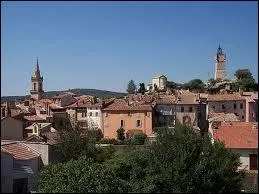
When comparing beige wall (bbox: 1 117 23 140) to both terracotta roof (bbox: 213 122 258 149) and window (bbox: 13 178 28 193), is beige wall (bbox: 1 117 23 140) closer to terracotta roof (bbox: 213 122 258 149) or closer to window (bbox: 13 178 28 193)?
window (bbox: 13 178 28 193)

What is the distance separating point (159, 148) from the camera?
1850cm

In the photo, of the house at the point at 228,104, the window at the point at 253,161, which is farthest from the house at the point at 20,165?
the house at the point at 228,104

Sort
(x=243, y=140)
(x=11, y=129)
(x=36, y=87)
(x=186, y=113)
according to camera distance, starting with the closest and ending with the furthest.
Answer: (x=243, y=140)
(x=11, y=129)
(x=186, y=113)
(x=36, y=87)

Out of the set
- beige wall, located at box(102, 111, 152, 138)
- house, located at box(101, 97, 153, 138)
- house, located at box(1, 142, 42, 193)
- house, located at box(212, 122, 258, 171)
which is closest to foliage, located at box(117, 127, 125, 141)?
house, located at box(101, 97, 153, 138)

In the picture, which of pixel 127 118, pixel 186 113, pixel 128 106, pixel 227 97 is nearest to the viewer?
pixel 127 118

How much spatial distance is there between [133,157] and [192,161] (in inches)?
125

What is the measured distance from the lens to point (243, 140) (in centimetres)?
2547

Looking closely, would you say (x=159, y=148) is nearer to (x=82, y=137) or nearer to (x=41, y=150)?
(x=41, y=150)

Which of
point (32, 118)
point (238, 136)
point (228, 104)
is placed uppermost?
point (228, 104)

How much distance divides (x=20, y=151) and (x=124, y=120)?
27795 mm

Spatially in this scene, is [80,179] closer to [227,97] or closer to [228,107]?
[228,107]

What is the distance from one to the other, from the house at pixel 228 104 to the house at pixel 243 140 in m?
25.6

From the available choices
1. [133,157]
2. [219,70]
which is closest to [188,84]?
[219,70]

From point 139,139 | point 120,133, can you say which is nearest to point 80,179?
point 139,139
